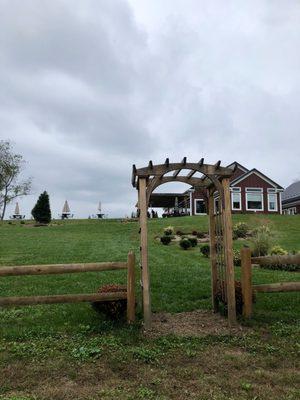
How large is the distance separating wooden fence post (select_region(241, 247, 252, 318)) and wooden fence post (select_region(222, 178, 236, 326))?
0.25m

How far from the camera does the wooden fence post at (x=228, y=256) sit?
730cm

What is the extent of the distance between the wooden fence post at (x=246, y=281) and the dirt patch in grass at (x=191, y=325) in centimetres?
45

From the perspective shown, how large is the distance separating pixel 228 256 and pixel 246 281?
21.9 inches

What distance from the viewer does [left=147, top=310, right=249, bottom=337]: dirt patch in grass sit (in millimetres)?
6973

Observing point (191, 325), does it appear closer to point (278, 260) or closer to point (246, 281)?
point (246, 281)

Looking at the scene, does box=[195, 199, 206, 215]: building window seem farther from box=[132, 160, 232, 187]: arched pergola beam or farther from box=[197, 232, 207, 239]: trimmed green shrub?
box=[132, 160, 232, 187]: arched pergola beam

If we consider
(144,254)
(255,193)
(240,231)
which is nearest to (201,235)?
(240,231)

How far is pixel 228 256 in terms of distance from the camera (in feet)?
24.7

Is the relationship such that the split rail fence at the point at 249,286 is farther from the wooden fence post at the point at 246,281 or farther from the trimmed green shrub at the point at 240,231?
Answer: the trimmed green shrub at the point at 240,231

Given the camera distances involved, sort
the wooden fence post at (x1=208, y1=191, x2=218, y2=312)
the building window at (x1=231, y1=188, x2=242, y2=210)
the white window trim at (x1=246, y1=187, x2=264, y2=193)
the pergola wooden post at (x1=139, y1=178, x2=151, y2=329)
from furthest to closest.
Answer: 1. the white window trim at (x1=246, y1=187, x2=264, y2=193)
2. the building window at (x1=231, y1=188, x2=242, y2=210)
3. the wooden fence post at (x1=208, y1=191, x2=218, y2=312)
4. the pergola wooden post at (x1=139, y1=178, x2=151, y2=329)

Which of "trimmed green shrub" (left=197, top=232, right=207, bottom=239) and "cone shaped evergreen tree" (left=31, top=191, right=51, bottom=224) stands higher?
"cone shaped evergreen tree" (left=31, top=191, right=51, bottom=224)

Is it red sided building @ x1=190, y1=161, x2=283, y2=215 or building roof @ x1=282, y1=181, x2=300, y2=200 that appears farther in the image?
building roof @ x1=282, y1=181, x2=300, y2=200

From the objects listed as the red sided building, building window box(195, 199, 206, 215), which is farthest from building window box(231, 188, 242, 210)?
building window box(195, 199, 206, 215)

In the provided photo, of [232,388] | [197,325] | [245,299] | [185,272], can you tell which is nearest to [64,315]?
[197,325]
